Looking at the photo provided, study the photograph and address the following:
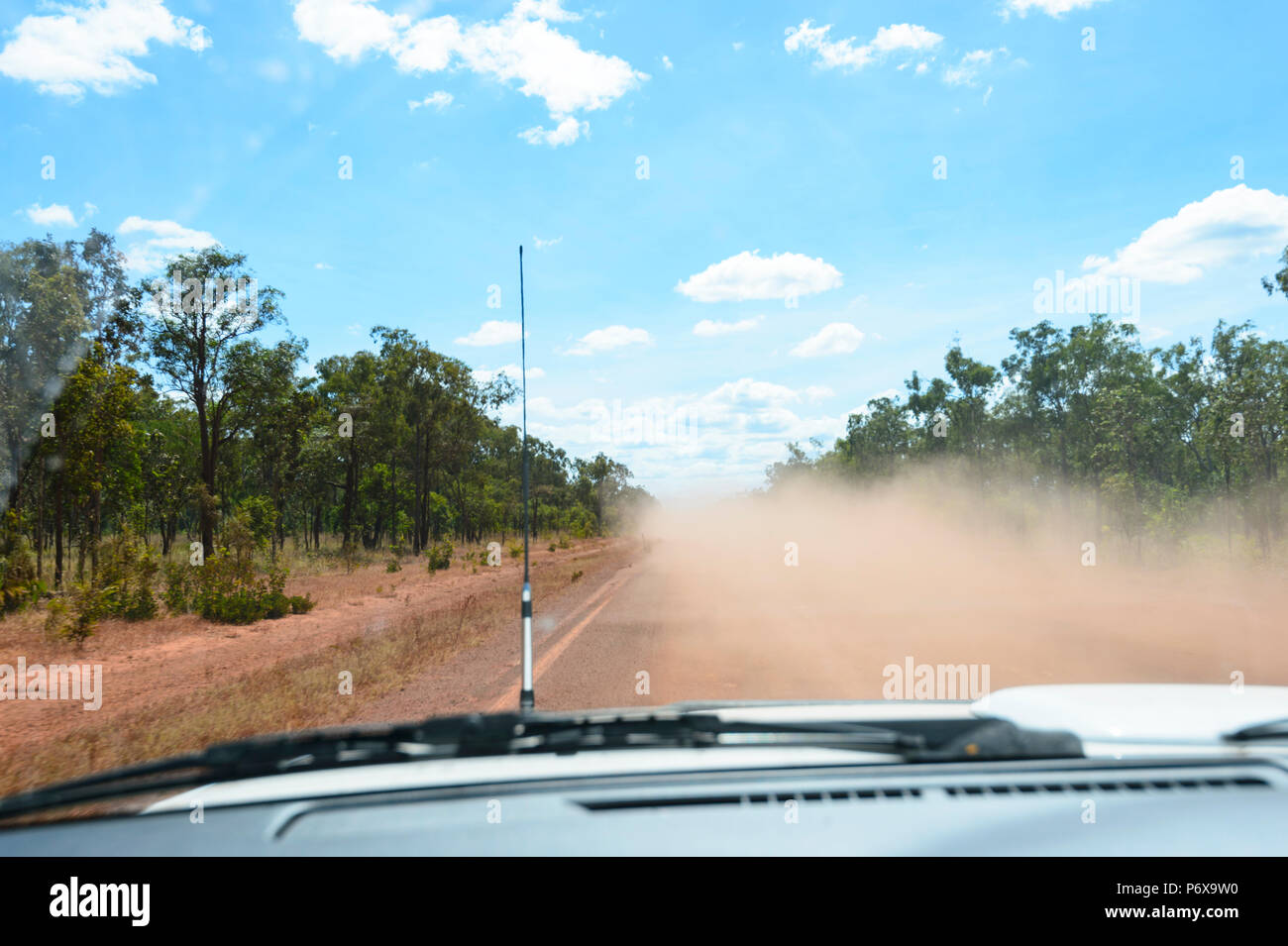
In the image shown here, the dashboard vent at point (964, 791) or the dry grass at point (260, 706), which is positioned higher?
the dashboard vent at point (964, 791)

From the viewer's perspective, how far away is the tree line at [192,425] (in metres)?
20.7

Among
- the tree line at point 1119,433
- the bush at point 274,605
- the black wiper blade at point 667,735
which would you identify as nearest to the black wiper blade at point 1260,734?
the black wiper blade at point 667,735

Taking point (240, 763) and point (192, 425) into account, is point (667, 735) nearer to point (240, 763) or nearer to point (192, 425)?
point (240, 763)

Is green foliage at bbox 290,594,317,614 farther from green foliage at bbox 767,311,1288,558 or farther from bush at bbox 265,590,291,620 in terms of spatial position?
green foliage at bbox 767,311,1288,558

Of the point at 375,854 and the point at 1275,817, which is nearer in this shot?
the point at 375,854

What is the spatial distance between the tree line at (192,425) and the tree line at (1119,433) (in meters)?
31.9

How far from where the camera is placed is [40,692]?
9891 millimetres

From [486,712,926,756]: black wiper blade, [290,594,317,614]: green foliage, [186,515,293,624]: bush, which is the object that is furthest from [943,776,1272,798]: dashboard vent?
[290,594,317,614]: green foliage

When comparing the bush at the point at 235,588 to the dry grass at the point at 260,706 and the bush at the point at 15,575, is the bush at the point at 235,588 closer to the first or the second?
the bush at the point at 15,575
